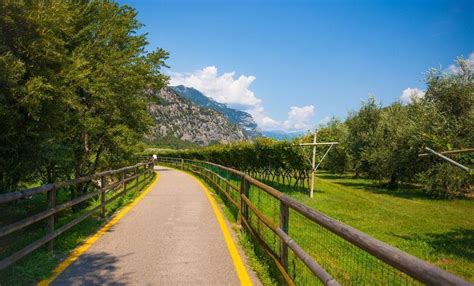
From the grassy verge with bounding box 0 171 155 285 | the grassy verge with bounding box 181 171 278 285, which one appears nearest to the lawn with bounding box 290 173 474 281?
the grassy verge with bounding box 181 171 278 285

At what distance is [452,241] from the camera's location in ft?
42.3

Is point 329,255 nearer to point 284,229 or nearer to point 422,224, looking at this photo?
point 284,229

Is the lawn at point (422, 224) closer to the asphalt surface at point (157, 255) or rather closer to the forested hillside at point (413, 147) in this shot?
the forested hillside at point (413, 147)

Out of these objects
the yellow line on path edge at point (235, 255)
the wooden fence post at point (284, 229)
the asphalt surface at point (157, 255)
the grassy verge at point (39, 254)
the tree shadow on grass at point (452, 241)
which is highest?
the wooden fence post at point (284, 229)

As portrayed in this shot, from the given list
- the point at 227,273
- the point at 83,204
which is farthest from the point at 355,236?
the point at 83,204

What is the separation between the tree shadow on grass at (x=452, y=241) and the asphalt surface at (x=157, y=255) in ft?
21.3

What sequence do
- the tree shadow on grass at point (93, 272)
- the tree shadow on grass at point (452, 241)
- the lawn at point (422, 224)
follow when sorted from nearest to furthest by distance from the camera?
the tree shadow on grass at point (93, 272) < the lawn at point (422, 224) < the tree shadow on grass at point (452, 241)

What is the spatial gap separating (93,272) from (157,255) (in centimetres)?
129

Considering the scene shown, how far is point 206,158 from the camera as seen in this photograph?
44.2 meters

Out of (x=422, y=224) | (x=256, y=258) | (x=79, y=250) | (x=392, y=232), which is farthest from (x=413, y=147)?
(x=79, y=250)

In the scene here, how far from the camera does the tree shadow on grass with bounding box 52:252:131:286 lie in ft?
18.0

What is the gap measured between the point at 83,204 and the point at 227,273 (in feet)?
38.0

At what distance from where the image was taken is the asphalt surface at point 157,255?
572cm

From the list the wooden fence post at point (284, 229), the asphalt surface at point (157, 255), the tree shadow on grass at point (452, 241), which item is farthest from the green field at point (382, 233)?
the asphalt surface at point (157, 255)
